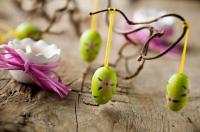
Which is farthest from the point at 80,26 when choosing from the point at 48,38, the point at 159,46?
the point at 159,46

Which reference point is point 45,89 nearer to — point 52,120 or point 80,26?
point 52,120

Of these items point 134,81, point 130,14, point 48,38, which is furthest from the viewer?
point 130,14

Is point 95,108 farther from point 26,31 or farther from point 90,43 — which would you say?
point 26,31

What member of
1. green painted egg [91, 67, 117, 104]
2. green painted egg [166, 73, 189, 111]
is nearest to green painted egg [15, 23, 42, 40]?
green painted egg [91, 67, 117, 104]

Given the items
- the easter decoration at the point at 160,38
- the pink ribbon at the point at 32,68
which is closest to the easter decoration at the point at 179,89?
the pink ribbon at the point at 32,68

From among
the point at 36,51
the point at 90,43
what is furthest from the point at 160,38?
the point at 36,51

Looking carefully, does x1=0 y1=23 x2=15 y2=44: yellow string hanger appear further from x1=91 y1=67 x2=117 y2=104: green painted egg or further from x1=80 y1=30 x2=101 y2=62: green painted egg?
x1=91 y1=67 x2=117 y2=104: green painted egg
